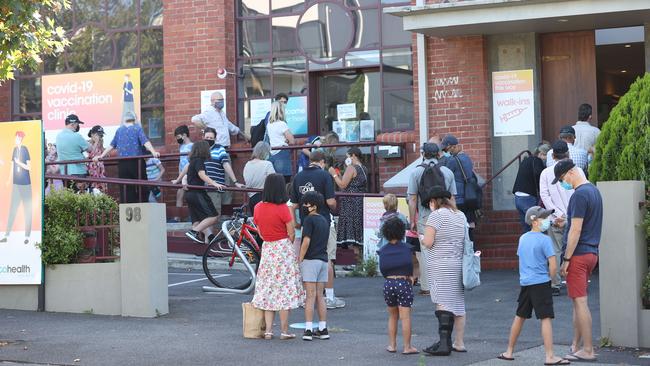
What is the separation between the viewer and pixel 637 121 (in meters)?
11.1

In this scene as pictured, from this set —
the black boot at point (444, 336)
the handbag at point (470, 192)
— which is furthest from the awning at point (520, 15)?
the black boot at point (444, 336)

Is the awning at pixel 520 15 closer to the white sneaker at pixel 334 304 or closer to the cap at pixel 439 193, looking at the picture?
the white sneaker at pixel 334 304

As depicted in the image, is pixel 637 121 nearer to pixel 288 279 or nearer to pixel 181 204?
pixel 288 279

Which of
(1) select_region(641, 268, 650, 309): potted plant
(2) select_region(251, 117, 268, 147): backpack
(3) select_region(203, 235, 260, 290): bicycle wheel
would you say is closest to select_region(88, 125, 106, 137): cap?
(2) select_region(251, 117, 268, 147): backpack

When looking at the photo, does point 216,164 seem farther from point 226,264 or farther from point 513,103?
point 513,103

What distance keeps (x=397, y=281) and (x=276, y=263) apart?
4.76 ft

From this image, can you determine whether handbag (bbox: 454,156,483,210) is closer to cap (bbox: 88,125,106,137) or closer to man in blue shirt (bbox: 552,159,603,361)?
man in blue shirt (bbox: 552,159,603,361)

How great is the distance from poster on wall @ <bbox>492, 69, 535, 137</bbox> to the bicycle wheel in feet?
15.7

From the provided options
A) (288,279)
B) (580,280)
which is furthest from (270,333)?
(580,280)

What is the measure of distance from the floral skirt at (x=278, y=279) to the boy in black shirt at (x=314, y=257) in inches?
4.4

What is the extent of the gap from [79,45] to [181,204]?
395 cm

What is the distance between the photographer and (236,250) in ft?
45.6

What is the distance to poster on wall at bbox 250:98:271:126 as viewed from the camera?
1934 centimetres

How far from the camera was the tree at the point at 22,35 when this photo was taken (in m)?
11.5
